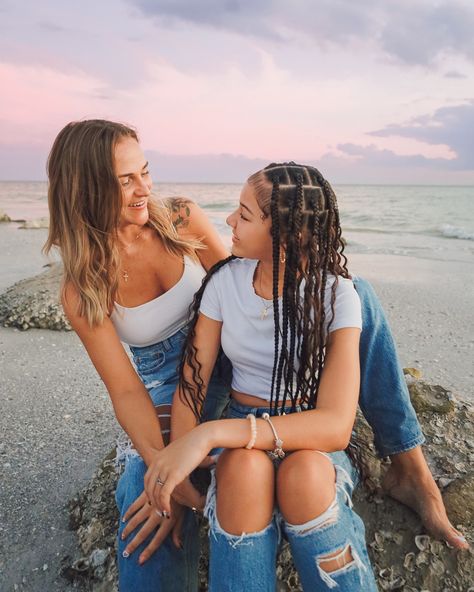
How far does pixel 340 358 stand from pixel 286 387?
30 centimetres

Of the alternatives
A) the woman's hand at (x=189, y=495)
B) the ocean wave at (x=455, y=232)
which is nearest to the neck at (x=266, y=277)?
the woman's hand at (x=189, y=495)

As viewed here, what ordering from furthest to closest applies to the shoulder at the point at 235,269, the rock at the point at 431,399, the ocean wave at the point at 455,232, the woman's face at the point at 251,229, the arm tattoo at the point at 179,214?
the ocean wave at the point at 455,232, the arm tattoo at the point at 179,214, the rock at the point at 431,399, the shoulder at the point at 235,269, the woman's face at the point at 251,229

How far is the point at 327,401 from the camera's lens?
2.06 meters

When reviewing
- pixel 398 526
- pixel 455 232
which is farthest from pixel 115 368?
pixel 455 232

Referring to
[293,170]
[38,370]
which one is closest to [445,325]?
[38,370]

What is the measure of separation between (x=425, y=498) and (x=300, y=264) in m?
1.12

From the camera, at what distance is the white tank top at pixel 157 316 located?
2.78 metres

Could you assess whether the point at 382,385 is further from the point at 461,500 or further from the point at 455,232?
the point at 455,232

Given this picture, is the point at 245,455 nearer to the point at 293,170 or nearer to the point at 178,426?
the point at 178,426

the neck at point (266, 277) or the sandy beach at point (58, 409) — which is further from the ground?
the neck at point (266, 277)

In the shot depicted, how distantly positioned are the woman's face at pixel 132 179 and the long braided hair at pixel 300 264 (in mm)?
656

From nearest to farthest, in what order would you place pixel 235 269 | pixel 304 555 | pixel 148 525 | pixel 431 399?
1. pixel 304 555
2. pixel 148 525
3. pixel 235 269
4. pixel 431 399

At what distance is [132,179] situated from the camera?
273 centimetres

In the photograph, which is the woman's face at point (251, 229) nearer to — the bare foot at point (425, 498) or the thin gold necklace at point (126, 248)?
the thin gold necklace at point (126, 248)
